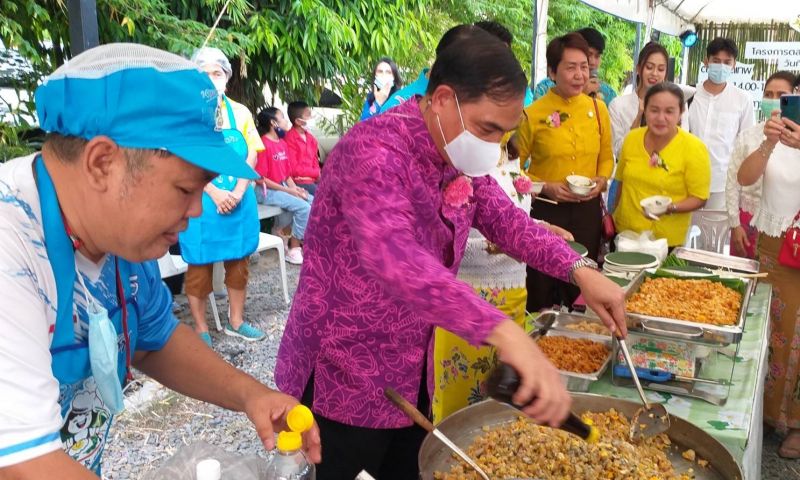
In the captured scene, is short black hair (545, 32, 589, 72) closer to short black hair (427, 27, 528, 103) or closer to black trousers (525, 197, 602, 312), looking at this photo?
black trousers (525, 197, 602, 312)

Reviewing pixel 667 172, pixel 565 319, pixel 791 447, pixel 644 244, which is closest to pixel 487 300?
pixel 565 319

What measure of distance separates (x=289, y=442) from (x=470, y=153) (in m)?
0.73

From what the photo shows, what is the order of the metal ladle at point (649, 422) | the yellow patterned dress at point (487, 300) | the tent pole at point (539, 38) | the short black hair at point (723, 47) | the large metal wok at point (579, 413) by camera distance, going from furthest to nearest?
1. the tent pole at point (539, 38)
2. the short black hair at point (723, 47)
3. the yellow patterned dress at point (487, 300)
4. the metal ladle at point (649, 422)
5. the large metal wok at point (579, 413)

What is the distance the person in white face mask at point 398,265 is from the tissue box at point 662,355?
279 millimetres

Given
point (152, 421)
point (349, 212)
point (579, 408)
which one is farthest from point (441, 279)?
point (152, 421)

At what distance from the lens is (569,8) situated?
1267 cm

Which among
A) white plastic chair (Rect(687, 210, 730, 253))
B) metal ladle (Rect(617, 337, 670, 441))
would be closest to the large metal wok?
metal ladle (Rect(617, 337, 670, 441))

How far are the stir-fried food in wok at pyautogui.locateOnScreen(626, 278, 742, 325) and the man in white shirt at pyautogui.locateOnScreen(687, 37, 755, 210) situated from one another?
2.92m

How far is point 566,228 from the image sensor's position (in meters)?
3.86

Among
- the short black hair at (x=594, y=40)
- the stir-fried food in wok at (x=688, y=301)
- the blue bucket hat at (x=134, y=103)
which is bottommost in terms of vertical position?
the stir-fried food in wok at (x=688, y=301)

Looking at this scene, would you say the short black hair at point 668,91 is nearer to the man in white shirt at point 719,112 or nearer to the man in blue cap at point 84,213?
the man in white shirt at point 719,112

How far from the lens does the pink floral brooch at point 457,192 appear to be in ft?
4.87

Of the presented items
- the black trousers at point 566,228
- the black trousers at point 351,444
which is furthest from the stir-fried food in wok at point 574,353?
the black trousers at point 566,228

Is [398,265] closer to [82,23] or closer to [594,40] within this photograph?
[82,23]
